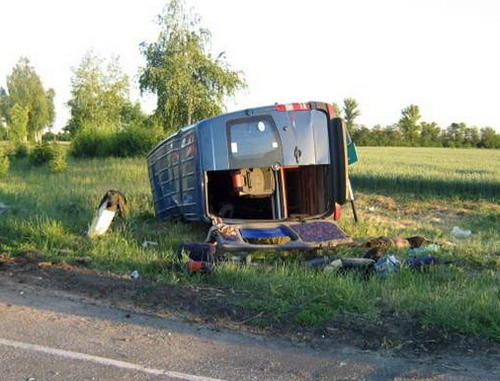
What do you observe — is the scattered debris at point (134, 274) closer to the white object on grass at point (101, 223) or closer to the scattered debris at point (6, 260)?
the scattered debris at point (6, 260)

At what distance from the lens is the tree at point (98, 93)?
141 feet

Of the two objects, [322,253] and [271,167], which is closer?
[322,253]

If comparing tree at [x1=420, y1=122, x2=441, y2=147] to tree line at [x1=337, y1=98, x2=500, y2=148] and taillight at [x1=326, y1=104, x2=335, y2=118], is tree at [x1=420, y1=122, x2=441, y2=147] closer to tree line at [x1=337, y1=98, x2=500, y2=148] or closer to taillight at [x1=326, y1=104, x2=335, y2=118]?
tree line at [x1=337, y1=98, x2=500, y2=148]

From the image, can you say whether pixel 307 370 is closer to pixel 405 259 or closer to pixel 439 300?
pixel 439 300

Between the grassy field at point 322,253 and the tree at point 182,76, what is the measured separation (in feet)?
35.6

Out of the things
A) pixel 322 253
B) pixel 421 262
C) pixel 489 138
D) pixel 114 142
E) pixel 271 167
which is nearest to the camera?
pixel 421 262

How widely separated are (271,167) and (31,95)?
76592 millimetres

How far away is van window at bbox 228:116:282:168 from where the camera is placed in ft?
30.0

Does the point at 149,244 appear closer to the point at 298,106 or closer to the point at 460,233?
the point at 298,106

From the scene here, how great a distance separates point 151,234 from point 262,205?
1949 mm

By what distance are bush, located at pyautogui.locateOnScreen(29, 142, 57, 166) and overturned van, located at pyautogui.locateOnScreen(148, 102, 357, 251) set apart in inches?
716

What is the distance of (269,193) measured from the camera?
9.87 metres

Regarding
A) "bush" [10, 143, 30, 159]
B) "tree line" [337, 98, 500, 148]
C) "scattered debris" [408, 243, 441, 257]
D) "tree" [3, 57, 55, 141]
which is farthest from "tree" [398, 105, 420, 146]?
"scattered debris" [408, 243, 441, 257]

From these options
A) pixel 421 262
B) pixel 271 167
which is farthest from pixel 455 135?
pixel 421 262
